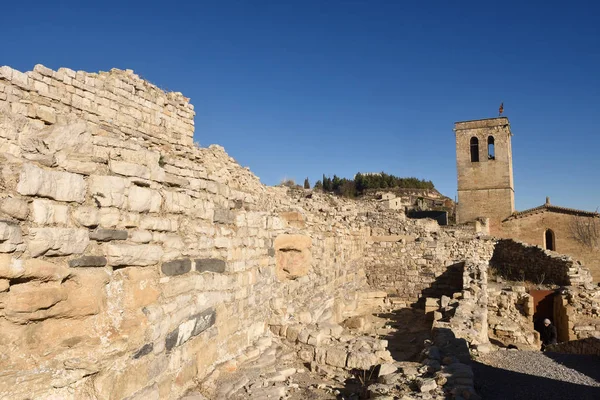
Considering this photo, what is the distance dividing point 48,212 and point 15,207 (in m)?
0.20

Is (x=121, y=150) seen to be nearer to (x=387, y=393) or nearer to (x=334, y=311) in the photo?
(x=387, y=393)

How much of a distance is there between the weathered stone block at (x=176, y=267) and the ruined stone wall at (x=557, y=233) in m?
25.2

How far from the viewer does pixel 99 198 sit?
273 cm

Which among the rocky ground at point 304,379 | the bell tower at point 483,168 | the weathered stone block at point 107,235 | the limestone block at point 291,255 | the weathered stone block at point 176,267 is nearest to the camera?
the weathered stone block at point 107,235

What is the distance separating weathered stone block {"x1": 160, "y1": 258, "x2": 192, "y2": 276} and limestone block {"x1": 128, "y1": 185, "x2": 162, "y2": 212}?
457 mm

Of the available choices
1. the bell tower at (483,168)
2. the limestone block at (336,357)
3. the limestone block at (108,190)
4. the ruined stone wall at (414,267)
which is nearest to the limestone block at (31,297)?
the limestone block at (108,190)

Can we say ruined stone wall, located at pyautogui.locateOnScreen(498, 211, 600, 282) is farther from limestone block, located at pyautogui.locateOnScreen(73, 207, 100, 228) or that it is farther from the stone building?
limestone block, located at pyautogui.locateOnScreen(73, 207, 100, 228)

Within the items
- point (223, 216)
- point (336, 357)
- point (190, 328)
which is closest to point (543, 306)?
point (336, 357)

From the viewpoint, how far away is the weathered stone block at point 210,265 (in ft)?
12.6

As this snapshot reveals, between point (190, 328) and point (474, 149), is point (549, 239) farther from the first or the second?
point (190, 328)

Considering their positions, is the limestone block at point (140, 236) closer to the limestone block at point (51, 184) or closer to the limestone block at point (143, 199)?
the limestone block at point (143, 199)

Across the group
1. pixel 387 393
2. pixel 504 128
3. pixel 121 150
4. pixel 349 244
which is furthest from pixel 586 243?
pixel 121 150

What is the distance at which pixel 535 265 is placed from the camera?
1652 centimetres

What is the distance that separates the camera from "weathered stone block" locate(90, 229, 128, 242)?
2693 millimetres
